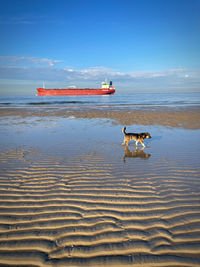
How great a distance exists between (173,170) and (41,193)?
376 cm

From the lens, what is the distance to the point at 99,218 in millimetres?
2998

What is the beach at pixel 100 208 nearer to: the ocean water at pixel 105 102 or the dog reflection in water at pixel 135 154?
the dog reflection in water at pixel 135 154

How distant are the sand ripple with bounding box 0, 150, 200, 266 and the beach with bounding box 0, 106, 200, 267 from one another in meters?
0.01

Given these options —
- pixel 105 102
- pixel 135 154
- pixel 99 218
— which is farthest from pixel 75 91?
pixel 99 218

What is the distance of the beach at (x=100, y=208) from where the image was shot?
2332 mm

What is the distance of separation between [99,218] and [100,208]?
0.92 ft

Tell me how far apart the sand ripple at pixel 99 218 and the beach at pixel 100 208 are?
0.01 meters

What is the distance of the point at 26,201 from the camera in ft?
11.6

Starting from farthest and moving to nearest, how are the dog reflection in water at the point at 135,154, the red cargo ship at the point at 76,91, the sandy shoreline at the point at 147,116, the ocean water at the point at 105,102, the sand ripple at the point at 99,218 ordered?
the red cargo ship at the point at 76,91 < the ocean water at the point at 105,102 < the sandy shoreline at the point at 147,116 < the dog reflection in water at the point at 135,154 < the sand ripple at the point at 99,218

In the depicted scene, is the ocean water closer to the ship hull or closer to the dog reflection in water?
the dog reflection in water

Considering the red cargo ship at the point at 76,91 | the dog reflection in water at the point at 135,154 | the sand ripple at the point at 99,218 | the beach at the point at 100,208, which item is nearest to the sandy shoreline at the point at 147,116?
the dog reflection in water at the point at 135,154

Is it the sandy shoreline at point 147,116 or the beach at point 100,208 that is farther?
the sandy shoreline at point 147,116

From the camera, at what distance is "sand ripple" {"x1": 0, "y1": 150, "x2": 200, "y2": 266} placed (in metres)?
2.31

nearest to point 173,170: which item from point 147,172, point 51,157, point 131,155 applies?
point 147,172
